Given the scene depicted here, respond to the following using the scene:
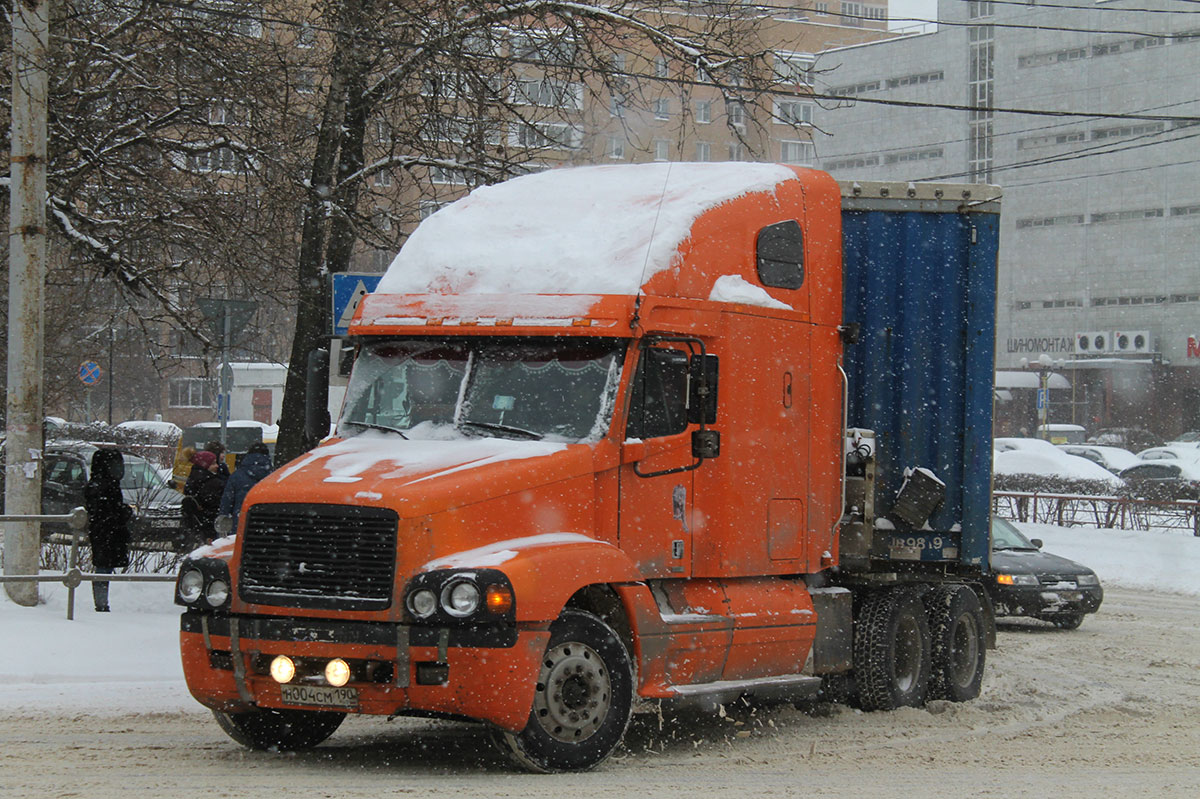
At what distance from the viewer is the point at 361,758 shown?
913 cm

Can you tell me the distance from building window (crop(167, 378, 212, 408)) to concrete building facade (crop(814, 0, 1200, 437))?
35584 mm

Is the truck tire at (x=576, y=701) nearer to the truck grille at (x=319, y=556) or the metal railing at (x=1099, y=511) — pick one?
the truck grille at (x=319, y=556)

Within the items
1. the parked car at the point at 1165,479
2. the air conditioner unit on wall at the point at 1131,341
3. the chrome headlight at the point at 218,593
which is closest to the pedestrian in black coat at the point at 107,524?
the chrome headlight at the point at 218,593

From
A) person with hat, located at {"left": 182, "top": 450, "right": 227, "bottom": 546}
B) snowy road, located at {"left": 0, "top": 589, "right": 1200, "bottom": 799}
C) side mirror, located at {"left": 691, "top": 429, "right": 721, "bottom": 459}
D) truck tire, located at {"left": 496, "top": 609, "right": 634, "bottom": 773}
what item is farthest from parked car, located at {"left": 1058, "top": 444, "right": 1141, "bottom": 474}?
truck tire, located at {"left": 496, "top": 609, "right": 634, "bottom": 773}

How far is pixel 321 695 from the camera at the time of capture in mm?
8383

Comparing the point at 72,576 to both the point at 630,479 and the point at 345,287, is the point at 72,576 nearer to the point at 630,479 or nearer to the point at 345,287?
the point at 345,287

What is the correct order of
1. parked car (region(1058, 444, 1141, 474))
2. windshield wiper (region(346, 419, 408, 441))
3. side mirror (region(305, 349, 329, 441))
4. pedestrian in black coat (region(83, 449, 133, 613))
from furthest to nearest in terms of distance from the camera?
parked car (region(1058, 444, 1141, 474)) → pedestrian in black coat (region(83, 449, 133, 613)) → side mirror (region(305, 349, 329, 441)) → windshield wiper (region(346, 419, 408, 441))

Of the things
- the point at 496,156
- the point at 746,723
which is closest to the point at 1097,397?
the point at 496,156

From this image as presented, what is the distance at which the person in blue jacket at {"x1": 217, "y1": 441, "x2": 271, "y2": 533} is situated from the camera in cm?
1581

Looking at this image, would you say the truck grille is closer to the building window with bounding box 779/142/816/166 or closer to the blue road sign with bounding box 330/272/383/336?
the blue road sign with bounding box 330/272/383/336

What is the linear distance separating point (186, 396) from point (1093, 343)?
47.8 m

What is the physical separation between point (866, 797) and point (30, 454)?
9594mm

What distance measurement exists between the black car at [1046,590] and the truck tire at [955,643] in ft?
18.4

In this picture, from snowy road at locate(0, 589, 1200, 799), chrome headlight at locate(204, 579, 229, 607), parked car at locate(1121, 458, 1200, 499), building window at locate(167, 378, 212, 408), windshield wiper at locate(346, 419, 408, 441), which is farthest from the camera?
building window at locate(167, 378, 212, 408)
